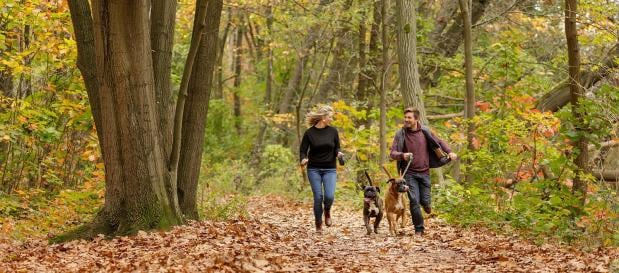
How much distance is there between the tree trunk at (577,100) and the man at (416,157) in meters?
1.84

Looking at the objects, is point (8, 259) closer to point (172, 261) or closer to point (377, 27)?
point (172, 261)

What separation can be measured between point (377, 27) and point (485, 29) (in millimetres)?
5147

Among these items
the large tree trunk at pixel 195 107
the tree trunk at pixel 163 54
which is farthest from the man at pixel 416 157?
the tree trunk at pixel 163 54

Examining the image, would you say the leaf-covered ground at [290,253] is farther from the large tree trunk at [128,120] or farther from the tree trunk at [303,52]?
the tree trunk at [303,52]

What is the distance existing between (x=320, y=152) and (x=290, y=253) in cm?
314

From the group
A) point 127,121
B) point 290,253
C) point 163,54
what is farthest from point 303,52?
point 290,253

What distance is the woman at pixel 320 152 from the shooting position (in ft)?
40.3

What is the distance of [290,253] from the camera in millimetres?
9422

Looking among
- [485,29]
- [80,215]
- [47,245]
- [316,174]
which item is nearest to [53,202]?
[80,215]

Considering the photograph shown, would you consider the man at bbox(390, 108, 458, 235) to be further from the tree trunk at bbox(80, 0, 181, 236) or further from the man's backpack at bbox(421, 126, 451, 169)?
the tree trunk at bbox(80, 0, 181, 236)

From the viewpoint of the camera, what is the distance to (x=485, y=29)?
26328 mm

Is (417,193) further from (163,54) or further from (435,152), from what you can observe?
(163,54)

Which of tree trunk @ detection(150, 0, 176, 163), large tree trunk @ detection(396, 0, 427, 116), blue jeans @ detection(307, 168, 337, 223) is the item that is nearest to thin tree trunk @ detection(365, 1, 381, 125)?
large tree trunk @ detection(396, 0, 427, 116)

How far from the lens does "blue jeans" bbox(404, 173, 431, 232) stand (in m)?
11.6
